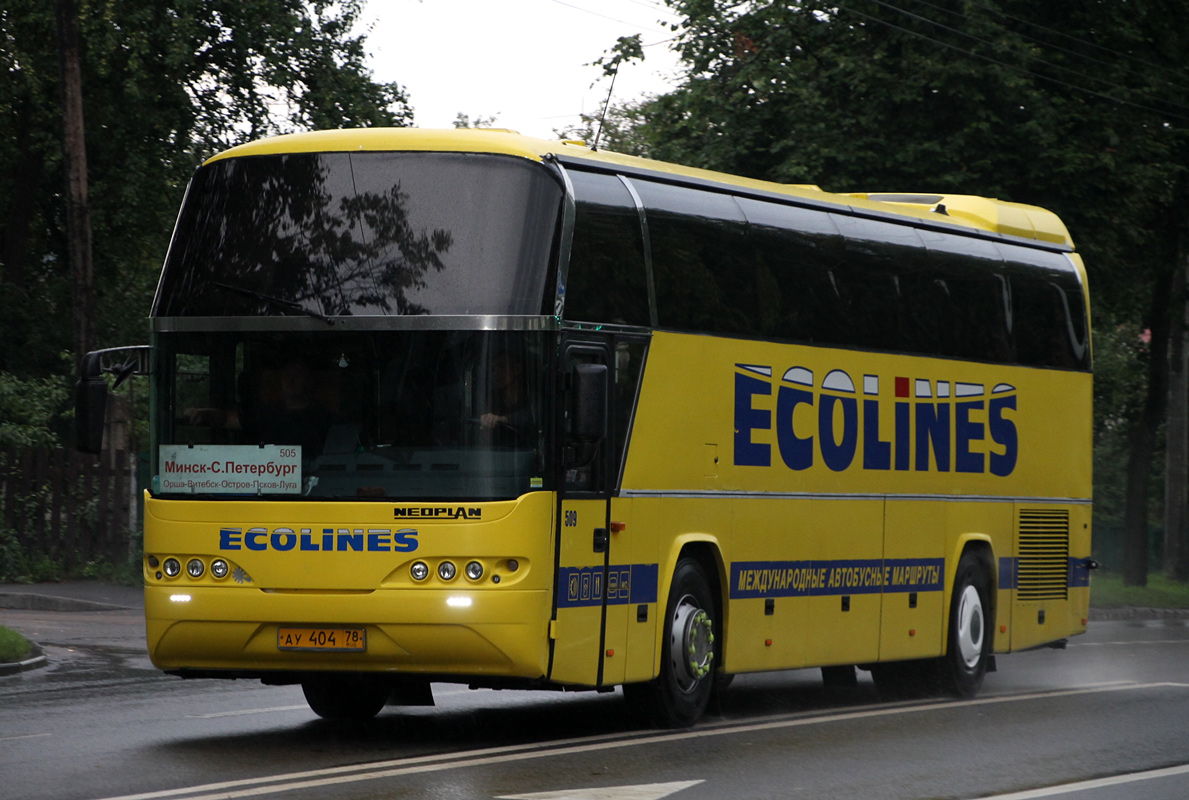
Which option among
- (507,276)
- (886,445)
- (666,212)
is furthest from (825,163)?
(507,276)

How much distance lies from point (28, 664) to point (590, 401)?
277 inches

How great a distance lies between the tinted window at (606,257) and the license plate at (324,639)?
2193 mm

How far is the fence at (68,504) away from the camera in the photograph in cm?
2442

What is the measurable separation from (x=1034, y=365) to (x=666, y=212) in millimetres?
5755

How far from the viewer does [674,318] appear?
1203 centimetres

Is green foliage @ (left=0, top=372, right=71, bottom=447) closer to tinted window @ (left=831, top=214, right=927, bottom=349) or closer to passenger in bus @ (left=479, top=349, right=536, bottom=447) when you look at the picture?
tinted window @ (left=831, top=214, right=927, bottom=349)

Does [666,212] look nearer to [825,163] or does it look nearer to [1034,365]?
[1034,365]

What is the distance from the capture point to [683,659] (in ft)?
39.4

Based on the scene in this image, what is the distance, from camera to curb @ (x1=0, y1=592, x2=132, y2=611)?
21797mm

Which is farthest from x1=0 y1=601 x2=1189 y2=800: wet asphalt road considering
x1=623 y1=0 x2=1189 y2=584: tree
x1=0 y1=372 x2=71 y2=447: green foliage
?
x1=623 y1=0 x2=1189 y2=584: tree

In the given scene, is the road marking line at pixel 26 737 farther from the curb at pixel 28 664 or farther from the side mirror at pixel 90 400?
the curb at pixel 28 664

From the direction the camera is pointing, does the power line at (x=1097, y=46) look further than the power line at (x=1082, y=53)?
Yes

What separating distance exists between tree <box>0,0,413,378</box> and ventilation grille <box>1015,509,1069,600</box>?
17.6m

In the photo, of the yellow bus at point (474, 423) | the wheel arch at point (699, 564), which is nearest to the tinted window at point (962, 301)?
the yellow bus at point (474, 423)
